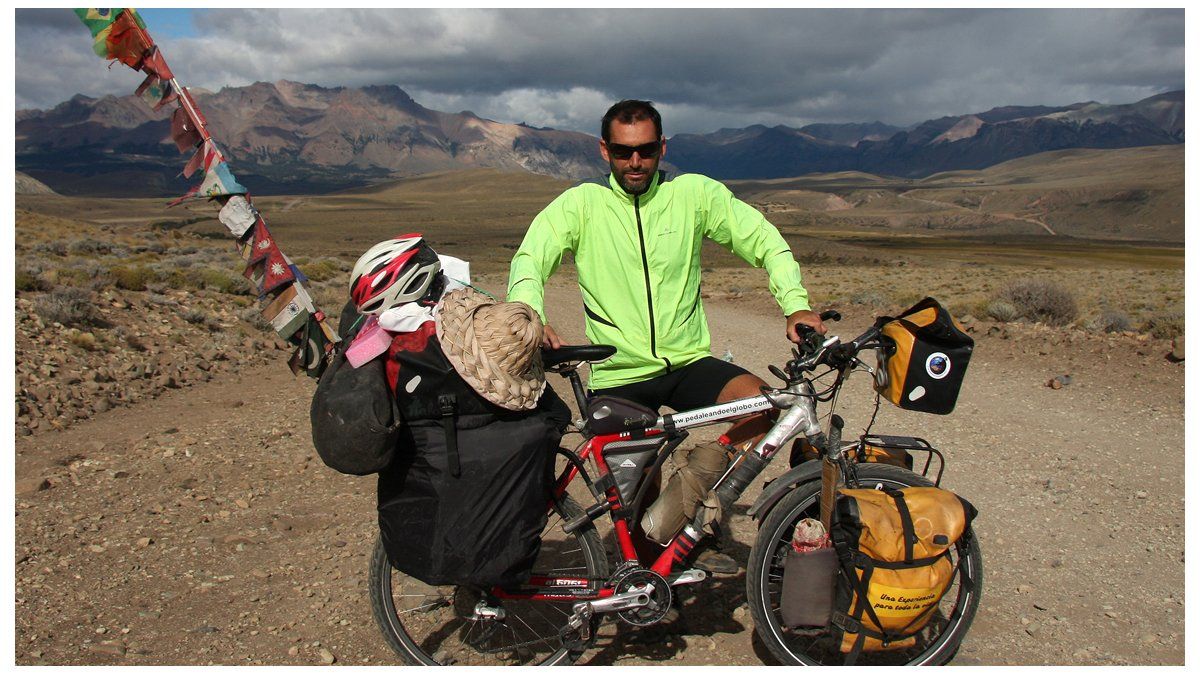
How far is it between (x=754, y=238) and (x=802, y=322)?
508 mm

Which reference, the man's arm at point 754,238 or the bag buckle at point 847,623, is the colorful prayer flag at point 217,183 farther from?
the bag buckle at point 847,623

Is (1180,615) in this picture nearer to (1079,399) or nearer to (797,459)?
(797,459)

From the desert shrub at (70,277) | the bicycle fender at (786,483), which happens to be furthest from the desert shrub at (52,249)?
the bicycle fender at (786,483)

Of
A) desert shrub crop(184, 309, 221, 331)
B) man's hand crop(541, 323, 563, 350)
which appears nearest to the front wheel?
man's hand crop(541, 323, 563, 350)

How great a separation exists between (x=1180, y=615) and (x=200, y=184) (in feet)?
18.1

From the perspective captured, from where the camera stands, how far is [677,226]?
3.35 metres

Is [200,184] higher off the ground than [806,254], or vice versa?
[200,184]

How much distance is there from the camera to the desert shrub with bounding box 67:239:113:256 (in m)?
20.1

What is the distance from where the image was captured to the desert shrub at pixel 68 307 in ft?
30.6

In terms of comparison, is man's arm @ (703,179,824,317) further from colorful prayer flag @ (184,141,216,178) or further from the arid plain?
colorful prayer flag @ (184,141,216,178)

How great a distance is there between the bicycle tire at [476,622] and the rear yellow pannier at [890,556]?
969mm

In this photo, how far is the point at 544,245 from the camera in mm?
3330

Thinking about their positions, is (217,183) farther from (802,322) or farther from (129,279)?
(129,279)
